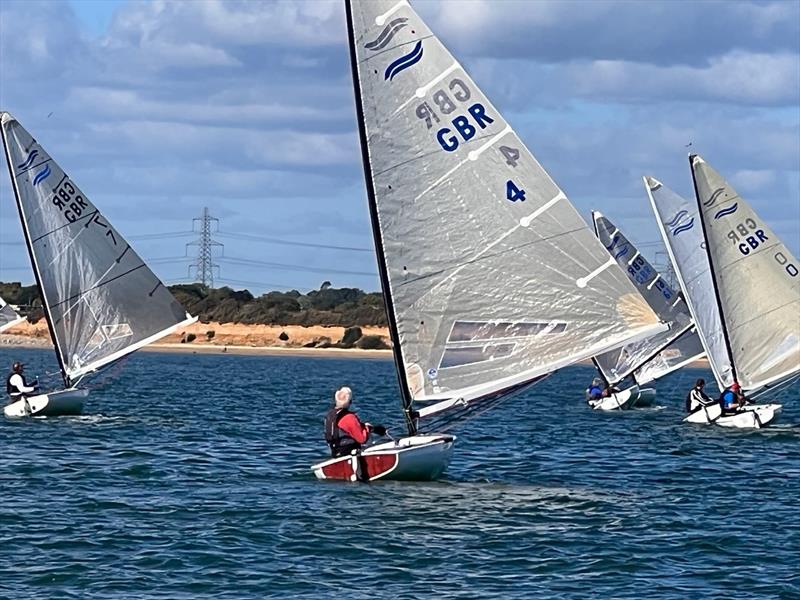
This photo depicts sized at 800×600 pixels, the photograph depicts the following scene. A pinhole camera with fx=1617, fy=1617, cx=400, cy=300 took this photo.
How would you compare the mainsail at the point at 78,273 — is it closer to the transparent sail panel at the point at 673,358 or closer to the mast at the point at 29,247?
the mast at the point at 29,247

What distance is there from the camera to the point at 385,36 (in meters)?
25.4

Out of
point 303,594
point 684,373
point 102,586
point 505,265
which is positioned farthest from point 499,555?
point 684,373

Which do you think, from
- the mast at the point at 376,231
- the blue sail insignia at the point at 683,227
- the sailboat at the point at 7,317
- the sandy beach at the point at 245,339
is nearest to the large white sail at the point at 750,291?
the blue sail insignia at the point at 683,227

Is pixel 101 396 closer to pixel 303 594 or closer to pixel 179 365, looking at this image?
pixel 303 594

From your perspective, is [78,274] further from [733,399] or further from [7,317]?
[733,399]

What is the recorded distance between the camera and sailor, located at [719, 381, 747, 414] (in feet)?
132

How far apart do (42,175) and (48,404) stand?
5.92 m

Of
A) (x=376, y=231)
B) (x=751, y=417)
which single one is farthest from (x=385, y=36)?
(x=751, y=417)

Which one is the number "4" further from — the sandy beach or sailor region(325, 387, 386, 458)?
the sandy beach

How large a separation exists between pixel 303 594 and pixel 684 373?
93821 millimetres

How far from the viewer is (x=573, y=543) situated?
21.2 meters

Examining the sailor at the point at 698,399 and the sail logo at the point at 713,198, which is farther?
the sailor at the point at 698,399

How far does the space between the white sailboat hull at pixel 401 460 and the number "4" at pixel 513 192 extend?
3.95 m

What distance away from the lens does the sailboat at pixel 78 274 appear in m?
40.3
